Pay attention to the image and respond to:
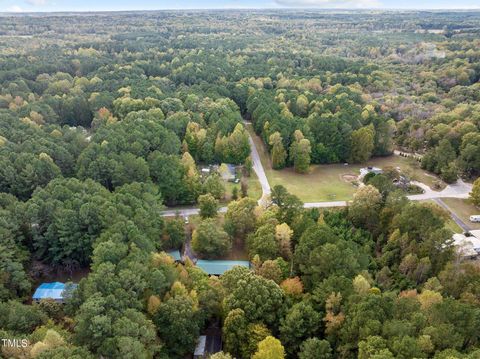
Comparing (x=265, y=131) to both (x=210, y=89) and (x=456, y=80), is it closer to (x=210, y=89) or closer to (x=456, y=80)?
(x=210, y=89)

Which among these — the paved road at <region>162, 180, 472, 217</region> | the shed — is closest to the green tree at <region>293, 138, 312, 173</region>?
the paved road at <region>162, 180, 472, 217</region>

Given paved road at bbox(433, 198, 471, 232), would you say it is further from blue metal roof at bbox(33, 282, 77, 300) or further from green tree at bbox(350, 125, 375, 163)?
blue metal roof at bbox(33, 282, 77, 300)

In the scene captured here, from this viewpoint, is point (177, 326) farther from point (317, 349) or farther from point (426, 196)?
point (426, 196)

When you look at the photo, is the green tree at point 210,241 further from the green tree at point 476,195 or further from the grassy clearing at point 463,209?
the green tree at point 476,195

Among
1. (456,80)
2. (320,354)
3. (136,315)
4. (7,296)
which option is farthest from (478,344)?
(456,80)

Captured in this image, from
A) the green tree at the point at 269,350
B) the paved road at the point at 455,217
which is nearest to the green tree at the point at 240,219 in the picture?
the green tree at the point at 269,350

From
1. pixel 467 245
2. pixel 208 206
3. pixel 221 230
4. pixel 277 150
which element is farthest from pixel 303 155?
pixel 467 245

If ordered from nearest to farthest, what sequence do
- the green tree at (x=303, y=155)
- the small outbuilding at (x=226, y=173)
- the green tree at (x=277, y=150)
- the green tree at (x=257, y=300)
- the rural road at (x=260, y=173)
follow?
the green tree at (x=257, y=300)
the rural road at (x=260, y=173)
the small outbuilding at (x=226, y=173)
the green tree at (x=303, y=155)
the green tree at (x=277, y=150)
